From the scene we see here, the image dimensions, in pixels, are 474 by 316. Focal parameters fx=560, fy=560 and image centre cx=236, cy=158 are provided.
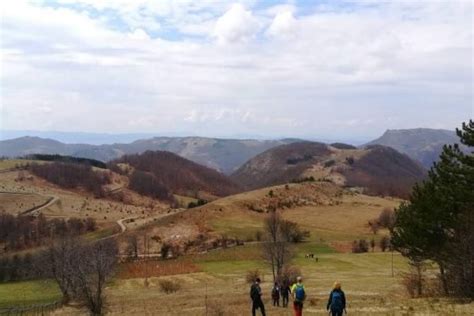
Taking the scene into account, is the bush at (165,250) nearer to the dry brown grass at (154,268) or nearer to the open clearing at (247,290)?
the dry brown grass at (154,268)

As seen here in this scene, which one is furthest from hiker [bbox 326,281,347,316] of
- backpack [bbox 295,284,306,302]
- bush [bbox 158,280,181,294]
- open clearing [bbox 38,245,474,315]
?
bush [bbox 158,280,181,294]

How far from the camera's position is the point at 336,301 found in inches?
923

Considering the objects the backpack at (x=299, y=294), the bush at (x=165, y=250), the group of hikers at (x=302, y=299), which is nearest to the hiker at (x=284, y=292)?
the group of hikers at (x=302, y=299)

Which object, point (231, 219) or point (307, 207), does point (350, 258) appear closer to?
point (231, 219)

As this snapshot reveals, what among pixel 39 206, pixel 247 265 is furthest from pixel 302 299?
pixel 39 206

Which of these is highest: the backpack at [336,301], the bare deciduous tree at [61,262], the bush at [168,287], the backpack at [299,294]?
the backpack at [336,301]

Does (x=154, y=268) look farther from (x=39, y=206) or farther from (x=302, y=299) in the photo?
(x=39, y=206)

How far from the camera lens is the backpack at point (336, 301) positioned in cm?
2335

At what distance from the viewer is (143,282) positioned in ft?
224

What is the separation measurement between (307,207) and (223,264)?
6904cm

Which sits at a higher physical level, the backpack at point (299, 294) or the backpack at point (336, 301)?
the backpack at point (336, 301)

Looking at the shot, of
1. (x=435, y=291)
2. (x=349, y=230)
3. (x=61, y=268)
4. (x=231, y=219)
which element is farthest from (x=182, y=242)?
(x=435, y=291)

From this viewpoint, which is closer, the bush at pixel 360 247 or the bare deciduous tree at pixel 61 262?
the bare deciduous tree at pixel 61 262

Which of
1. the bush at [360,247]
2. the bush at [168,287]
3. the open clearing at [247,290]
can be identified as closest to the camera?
the open clearing at [247,290]
